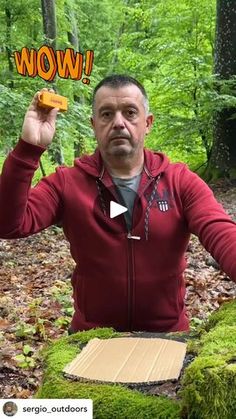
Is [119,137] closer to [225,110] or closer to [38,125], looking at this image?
[38,125]

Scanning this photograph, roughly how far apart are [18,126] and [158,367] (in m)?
8.44

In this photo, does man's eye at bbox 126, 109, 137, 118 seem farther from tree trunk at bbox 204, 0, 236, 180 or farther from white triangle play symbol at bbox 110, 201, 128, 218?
tree trunk at bbox 204, 0, 236, 180

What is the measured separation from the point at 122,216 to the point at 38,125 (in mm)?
616

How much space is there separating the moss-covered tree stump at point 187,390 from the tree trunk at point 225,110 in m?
10.2

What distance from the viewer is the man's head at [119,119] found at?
2584mm

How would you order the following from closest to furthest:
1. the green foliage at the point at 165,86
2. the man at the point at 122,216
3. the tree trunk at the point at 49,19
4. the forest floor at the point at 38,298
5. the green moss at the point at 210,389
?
the green moss at the point at 210,389 < the man at the point at 122,216 < the forest floor at the point at 38,298 < the green foliage at the point at 165,86 < the tree trunk at the point at 49,19

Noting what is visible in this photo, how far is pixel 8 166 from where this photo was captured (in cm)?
231

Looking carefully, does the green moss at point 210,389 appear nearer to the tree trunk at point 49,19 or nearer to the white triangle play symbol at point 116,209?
the white triangle play symbol at point 116,209

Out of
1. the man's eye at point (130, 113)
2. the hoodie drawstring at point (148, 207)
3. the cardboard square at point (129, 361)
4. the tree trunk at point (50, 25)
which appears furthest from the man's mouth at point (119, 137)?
the tree trunk at point (50, 25)

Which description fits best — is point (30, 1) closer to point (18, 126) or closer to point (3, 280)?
point (18, 126)

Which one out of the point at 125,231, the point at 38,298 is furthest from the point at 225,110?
the point at 125,231

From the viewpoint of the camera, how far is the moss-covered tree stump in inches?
52.2

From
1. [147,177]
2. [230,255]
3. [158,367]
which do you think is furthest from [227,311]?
[147,177]

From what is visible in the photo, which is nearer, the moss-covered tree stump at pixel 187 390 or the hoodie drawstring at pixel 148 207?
the moss-covered tree stump at pixel 187 390
